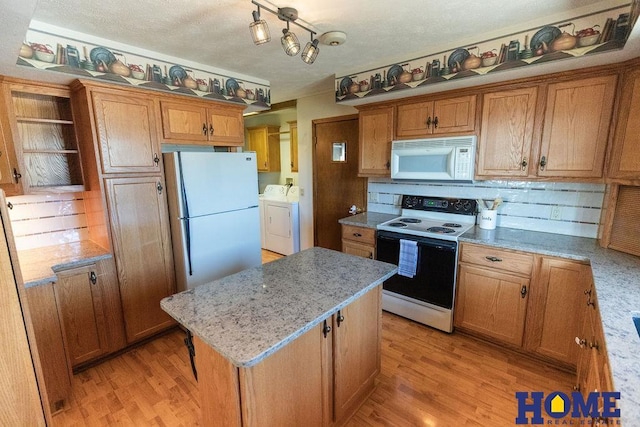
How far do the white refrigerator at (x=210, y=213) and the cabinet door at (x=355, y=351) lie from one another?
5.10 ft

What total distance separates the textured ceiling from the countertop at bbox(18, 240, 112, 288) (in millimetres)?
1214

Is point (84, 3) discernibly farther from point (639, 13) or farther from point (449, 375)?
point (449, 375)

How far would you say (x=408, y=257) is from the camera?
255 cm

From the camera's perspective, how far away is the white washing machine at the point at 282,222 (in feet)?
14.2

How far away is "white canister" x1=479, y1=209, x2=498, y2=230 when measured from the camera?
8.20 ft

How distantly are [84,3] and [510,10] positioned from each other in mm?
2449

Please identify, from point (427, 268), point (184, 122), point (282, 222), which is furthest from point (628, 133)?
point (282, 222)

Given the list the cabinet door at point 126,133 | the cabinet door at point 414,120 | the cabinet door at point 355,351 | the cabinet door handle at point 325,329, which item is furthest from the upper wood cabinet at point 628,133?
the cabinet door at point 126,133

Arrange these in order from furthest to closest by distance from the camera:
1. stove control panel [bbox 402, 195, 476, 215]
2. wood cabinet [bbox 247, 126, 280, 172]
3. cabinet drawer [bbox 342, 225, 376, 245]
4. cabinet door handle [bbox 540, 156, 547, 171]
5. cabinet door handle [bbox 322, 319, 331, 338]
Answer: wood cabinet [bbox 247, 126, 280, 172], cabinet drawer [bbox 342, 225, 376, 245], stove control panel [bbox 402, 195, 476, 215], cabinet door handle [bbox 540, 156, 547, 171], cabinet door handle [bbox 322, 319, 331, 338]

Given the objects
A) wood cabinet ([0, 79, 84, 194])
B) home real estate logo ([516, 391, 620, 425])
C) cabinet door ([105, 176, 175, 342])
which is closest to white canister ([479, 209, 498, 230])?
home real estate logo ([516, 391, 620, 425])

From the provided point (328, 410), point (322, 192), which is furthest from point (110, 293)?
point (322, 192)

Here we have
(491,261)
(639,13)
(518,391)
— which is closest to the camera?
(639,13)

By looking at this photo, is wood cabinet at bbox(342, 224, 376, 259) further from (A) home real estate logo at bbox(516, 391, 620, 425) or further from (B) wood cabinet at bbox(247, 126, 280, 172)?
(B) wood cabinet at bbox(247, 126, 280, 172)

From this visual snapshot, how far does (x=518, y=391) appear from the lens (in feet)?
6.14
